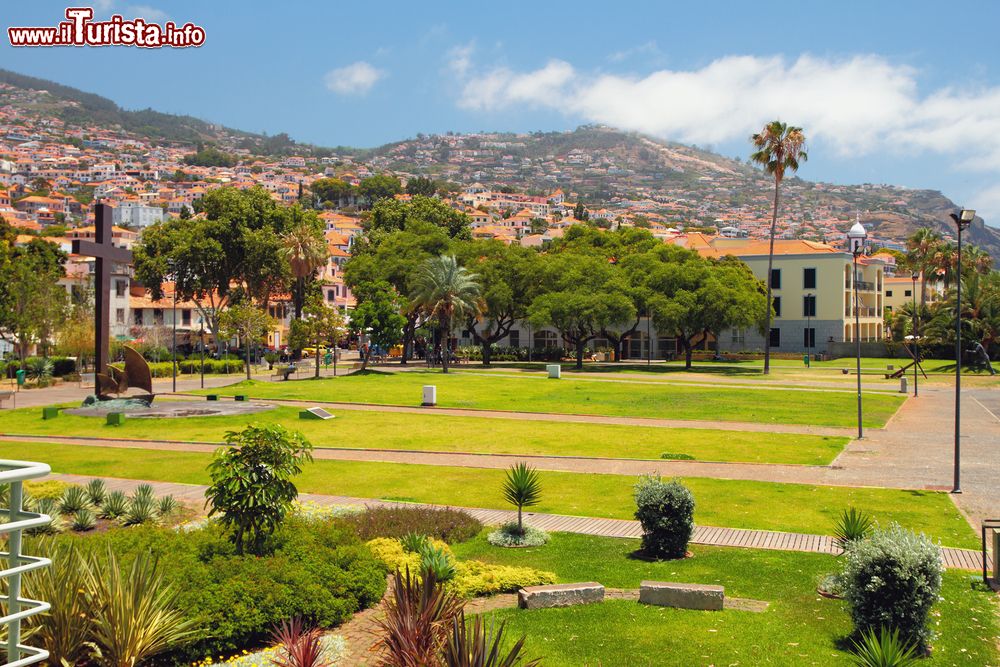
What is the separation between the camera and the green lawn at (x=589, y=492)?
15914 millimetres

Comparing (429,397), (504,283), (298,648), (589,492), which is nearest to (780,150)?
(504,283)

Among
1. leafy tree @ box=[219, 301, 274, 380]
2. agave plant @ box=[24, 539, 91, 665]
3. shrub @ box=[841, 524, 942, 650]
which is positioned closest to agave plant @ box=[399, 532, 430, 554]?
A: agave plant @ box=[24, 539, 91, 665]

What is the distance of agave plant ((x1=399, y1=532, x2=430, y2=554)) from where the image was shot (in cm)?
1222

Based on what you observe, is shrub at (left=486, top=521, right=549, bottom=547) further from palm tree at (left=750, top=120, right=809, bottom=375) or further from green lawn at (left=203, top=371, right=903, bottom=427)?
palm tree at (left=750, top=120, right=809, bottom=375)

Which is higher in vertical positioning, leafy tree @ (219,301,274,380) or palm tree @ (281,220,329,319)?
palm tree @ (281,220,329,319)

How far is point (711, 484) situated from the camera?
1948 centimetres

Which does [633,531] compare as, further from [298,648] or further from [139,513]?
[139,513]

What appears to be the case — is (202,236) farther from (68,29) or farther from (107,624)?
(107,624)

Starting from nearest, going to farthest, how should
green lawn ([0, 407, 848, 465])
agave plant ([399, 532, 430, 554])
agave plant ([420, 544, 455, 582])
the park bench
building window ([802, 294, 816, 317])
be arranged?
the park bench < agave plant ([420, 544, 455, 582]) < agave plant ([399, 532, 430, 554]) < green lawn ([0, 407, 848, 465]) < building window ([802, 294, 816, 317])

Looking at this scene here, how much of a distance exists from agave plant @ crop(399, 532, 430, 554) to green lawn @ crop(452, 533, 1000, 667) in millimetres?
1067

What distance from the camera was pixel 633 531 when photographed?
48.5 ft

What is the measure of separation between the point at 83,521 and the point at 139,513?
88 centimetres

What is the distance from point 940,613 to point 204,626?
8.59 meters

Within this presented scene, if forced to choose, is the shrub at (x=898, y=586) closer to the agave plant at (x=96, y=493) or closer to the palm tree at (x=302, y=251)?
the agave plant at (x=96, y=493)
